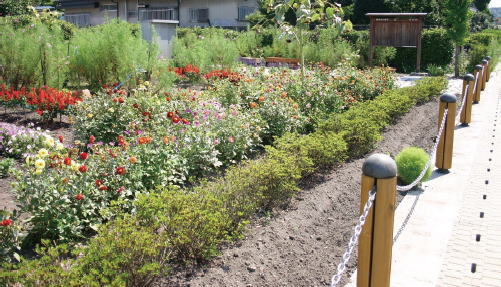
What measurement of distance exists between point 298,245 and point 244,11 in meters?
30.1

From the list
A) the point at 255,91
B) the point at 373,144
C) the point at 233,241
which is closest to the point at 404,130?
the point at 373,144

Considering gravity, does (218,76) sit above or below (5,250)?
above

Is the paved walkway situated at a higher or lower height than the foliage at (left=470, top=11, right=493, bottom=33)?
lower

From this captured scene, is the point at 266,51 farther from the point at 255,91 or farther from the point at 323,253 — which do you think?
the point at 323,253

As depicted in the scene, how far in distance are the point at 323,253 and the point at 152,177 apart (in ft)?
6.20

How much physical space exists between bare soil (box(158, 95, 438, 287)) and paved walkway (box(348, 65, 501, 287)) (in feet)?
1.27

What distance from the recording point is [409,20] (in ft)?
61.7

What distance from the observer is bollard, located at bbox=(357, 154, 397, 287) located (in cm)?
285

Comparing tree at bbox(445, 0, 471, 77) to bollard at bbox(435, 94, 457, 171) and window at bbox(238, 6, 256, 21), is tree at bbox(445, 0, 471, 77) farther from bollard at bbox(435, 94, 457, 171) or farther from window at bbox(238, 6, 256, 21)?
window at bbox(238, 6, 256, 21)

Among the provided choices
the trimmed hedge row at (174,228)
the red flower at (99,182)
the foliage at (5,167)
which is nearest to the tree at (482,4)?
the trimmed hedge row at (174,228)

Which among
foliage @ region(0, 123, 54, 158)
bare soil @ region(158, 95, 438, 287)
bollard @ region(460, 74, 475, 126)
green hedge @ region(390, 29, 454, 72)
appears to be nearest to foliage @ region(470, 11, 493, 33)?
green hedge @ region(390, 29, 454, 72)

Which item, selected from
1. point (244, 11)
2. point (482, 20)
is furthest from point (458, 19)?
point (482, 20)

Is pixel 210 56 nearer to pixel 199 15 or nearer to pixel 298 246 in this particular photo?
pixel 298 246

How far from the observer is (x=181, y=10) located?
3241 cm
